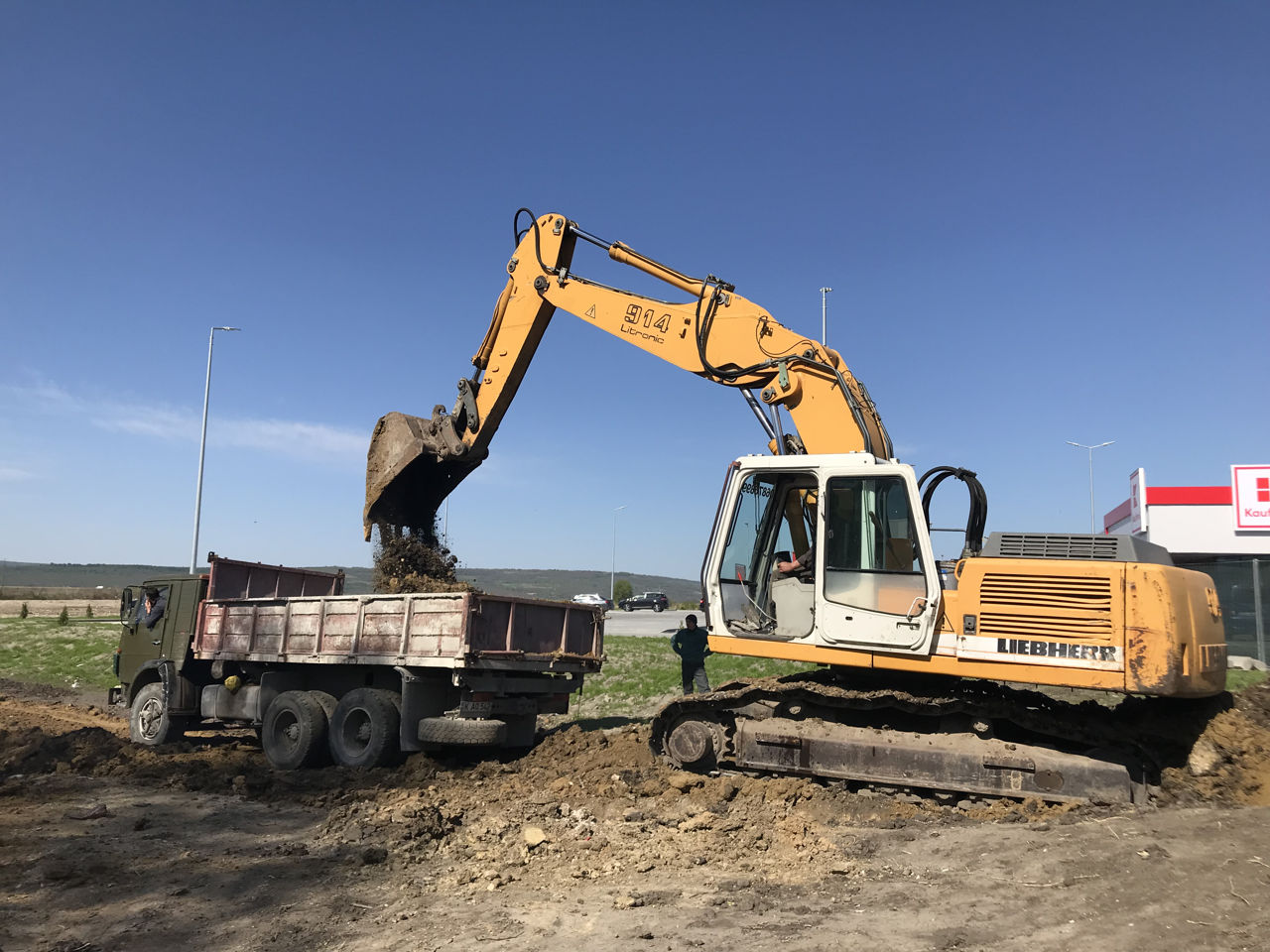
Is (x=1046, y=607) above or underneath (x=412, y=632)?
above

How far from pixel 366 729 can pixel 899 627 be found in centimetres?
632

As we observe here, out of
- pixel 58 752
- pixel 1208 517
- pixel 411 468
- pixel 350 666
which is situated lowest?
pixel 58 752

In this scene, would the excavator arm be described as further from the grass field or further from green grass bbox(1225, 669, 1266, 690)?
green grass bbox(1225, 669, 1266, 690)

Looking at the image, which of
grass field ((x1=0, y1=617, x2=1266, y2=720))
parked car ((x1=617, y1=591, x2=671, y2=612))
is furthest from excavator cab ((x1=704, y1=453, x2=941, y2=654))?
parked car ((x1=617, y1=591, x2=671, y2=612))

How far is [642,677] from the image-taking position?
61.3 ft

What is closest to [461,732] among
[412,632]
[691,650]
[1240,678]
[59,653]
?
[412,632]

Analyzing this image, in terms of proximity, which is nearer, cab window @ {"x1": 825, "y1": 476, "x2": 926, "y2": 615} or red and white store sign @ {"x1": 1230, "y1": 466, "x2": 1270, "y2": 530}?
cab window @ {"x1": 825, "y1": 476, "x2": 926, "y2": 615}

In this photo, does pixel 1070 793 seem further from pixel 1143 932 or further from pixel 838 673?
pixel 1143 932

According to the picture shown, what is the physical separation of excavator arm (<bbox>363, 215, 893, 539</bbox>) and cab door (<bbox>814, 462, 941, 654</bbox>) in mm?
733

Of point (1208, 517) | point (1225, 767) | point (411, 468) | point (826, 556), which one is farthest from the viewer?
point (1208, 517)

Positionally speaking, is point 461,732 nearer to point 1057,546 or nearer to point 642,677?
point 1057,546

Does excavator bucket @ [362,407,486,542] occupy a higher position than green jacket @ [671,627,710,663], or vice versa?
excavator bucket @ [362,407,486,542]

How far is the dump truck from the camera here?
10508 millimetres

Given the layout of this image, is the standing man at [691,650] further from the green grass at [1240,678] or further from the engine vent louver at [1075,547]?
the green grass at [1240,678]
